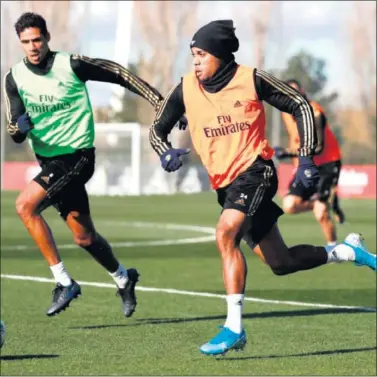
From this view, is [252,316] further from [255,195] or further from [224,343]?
[224,343]

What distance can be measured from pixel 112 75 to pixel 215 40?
1.89m

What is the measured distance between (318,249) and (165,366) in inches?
67.3

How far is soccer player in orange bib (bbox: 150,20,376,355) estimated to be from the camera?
9953 millimetres

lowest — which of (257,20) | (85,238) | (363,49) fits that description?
(85,238)

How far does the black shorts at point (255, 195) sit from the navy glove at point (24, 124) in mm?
1962

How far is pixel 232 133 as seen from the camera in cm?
1012

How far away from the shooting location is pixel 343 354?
10828 mm

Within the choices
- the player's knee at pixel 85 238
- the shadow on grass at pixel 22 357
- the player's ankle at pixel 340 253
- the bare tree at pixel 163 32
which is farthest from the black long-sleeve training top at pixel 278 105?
the bare tree at pixel 163 32

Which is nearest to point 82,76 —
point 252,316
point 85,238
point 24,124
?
point 24,124

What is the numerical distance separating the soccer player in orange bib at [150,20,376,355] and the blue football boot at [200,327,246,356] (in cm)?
8

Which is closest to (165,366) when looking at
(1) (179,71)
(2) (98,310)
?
(2) (98,310)

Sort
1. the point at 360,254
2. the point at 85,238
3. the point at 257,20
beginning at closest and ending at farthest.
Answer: the point at 360,254
the point at 85,238
the point at 257,20

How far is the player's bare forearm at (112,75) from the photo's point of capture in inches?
443

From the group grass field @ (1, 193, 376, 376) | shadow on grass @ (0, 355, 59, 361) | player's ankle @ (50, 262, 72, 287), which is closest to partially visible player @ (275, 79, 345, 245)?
grass field @ (1, 193, 376, 376)
